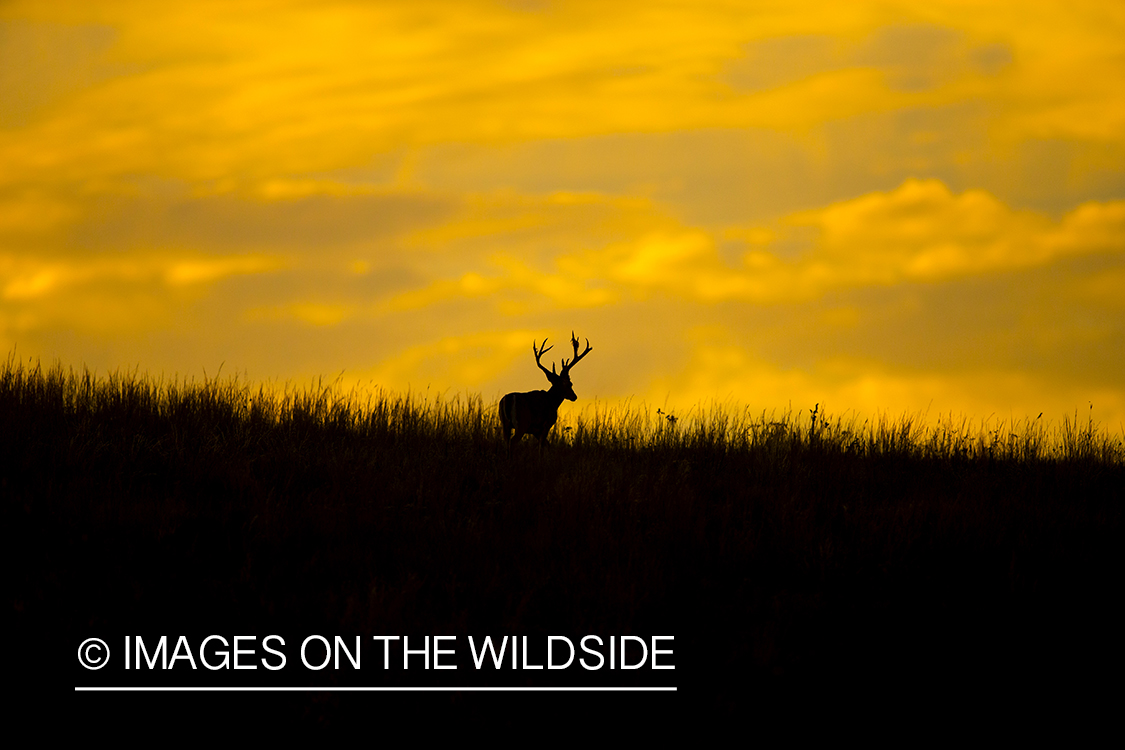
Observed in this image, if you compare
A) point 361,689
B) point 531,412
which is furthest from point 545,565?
point 531,412

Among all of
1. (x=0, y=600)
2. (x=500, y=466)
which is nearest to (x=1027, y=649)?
(x=500, y=466)

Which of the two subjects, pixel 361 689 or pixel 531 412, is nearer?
pixel 361 689

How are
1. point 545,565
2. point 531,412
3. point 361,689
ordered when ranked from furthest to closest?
1. point 531,412
2. point 545,565
3. point 361,689

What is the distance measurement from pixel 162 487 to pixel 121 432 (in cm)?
196

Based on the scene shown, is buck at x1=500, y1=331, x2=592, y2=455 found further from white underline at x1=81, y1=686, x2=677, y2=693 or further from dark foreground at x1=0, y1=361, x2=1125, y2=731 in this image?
white underline at x1=81, y1=686, x2=677, y2=693

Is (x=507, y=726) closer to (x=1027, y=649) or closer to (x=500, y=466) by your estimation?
(x=1027, y=649)

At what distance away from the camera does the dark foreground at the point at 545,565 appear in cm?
664

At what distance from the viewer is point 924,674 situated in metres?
7.05

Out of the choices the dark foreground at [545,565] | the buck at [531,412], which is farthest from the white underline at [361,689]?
the buck at [531,412]

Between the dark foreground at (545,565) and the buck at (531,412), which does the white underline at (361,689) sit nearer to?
the dark foreground at (545,565)

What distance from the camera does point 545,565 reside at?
26.8 feet

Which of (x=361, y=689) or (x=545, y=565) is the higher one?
(x=545, y=565)

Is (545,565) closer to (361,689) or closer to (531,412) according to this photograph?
(361,689)

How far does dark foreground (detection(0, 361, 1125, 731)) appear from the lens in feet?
21.8
